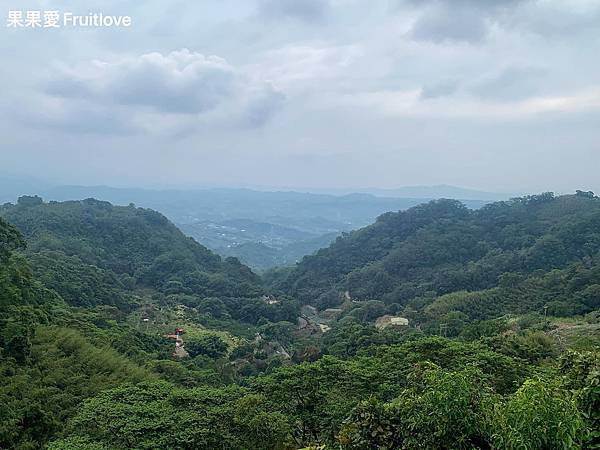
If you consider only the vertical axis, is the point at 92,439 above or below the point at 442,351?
below

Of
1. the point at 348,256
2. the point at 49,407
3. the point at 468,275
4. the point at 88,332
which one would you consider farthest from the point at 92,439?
the point at 348,256

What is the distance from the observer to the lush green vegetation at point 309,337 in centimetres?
538

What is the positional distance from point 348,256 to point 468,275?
23211 millimetres

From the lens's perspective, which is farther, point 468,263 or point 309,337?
point 468,263

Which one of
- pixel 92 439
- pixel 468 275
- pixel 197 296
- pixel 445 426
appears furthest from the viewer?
pixel 468 275

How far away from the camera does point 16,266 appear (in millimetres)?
20375

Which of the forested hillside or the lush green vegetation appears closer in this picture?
the lush green vegetation

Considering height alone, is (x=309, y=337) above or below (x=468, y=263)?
below

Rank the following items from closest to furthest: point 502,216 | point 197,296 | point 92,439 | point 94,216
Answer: point 92,439, point 197,296, point 94,216, point 502,216

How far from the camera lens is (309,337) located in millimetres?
41062

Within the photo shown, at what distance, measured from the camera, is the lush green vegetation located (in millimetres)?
5379

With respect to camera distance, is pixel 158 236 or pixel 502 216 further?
pixel 502 216

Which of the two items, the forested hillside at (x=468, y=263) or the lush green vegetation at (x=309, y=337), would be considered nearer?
the lush green vegetation at (x=309, y=337)

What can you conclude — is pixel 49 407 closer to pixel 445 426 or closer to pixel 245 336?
pixel 445 426
